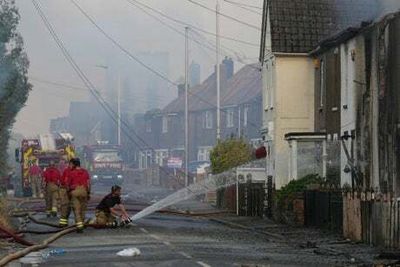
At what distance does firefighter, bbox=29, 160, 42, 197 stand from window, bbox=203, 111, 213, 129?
32.4 meters

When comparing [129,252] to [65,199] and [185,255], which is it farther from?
[65,199]

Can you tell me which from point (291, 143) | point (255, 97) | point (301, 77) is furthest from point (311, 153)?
point (255, 97)

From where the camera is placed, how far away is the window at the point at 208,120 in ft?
244

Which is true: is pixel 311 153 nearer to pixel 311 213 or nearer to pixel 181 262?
pixel 311 213

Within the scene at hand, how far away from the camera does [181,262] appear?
14.0m

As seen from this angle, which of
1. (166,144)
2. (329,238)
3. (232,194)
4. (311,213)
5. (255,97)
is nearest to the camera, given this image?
(329,238)

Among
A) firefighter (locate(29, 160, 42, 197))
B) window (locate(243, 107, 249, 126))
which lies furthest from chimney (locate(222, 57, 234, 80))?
firefighter (locate(29, 160, 42, 197))

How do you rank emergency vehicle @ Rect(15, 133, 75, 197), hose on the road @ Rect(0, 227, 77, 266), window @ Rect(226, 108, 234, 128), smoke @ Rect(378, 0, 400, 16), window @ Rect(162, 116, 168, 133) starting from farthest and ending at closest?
window @ Rect(162, 116, 168, 133)
window @ Rect(226, 108, 234, 128)
emergency vehicle @ Rect(15, 133, 75, 197)
smoke @ Rect(378, 0, 400, 16)
hose on the road @ Rect(0, 227, 77, 266)

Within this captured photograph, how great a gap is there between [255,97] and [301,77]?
35656 mm

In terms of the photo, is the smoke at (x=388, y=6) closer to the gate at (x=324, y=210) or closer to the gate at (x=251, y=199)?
the gate at (x=324, y=210)

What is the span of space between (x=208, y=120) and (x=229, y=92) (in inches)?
160

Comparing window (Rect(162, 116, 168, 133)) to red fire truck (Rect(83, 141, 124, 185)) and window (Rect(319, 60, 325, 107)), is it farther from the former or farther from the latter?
window (Rect(319, 60, 325, 107))

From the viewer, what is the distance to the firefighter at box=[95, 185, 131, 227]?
70.0 ft

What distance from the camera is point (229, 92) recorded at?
71875mm
